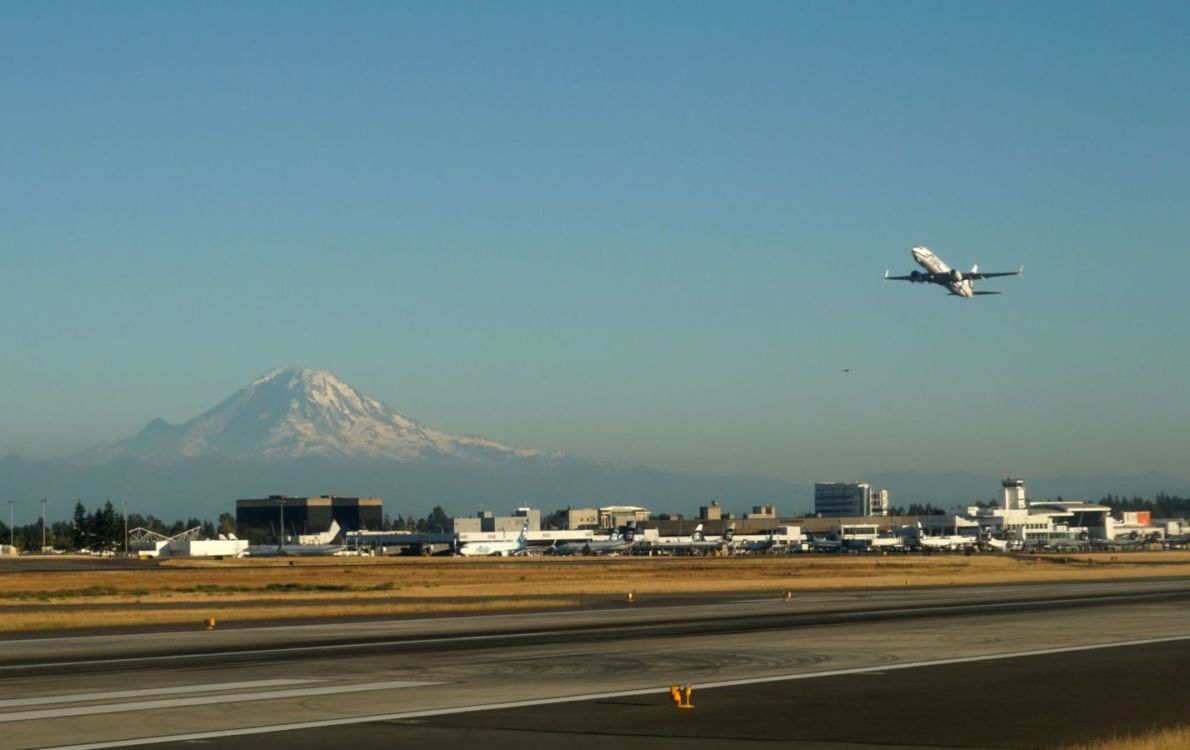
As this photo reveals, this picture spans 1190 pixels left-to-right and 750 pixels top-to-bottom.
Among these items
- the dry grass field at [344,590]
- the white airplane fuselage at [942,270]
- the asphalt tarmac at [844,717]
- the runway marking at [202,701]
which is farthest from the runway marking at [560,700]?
the white airplane fuselage at [942,270]

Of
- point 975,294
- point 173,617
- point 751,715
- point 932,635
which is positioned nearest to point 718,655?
point 932,635

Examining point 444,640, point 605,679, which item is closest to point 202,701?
point 605,679

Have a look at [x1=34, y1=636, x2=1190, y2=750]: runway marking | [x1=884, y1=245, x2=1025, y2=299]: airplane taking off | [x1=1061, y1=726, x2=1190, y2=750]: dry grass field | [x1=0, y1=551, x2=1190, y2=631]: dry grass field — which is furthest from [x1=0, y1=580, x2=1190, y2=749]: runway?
[x1=884, y1=245, x2=1025, y2=299]: airplane taking off

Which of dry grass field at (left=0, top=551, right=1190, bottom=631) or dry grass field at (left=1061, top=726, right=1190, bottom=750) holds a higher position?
dry grass field at (left=1061, top=726, right=1190, bottom=750)

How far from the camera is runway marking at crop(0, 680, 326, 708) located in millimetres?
28922

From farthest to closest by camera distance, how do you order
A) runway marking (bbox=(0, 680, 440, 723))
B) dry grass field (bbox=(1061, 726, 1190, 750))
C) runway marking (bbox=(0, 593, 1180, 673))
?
runway marking (bbox=(0, 593, 1180, 673)), runway marking (bbox=(0, 680, 440, 723)), dry grass field (bbox=(1061, 726, 1190, 750))

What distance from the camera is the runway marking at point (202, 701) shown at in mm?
26812

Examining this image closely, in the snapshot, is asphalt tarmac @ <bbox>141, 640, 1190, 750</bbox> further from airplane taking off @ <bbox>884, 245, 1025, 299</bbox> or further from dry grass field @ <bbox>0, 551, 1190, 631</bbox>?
airplane taking off @ <bbox>884, 245, 1025, 299</bbox>

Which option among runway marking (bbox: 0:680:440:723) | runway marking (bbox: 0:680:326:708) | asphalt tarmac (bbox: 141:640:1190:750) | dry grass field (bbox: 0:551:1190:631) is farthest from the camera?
dry grass field (bbox: 0:551:1190:631)

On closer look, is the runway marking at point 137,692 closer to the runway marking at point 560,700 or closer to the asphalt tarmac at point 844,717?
the runway marking at point 560,700

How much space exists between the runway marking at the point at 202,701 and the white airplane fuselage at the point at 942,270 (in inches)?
3421

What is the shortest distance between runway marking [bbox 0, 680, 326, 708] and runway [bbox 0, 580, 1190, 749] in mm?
117

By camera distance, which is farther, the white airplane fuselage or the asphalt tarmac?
the white airplane fuselage

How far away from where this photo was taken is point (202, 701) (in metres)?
28.8
